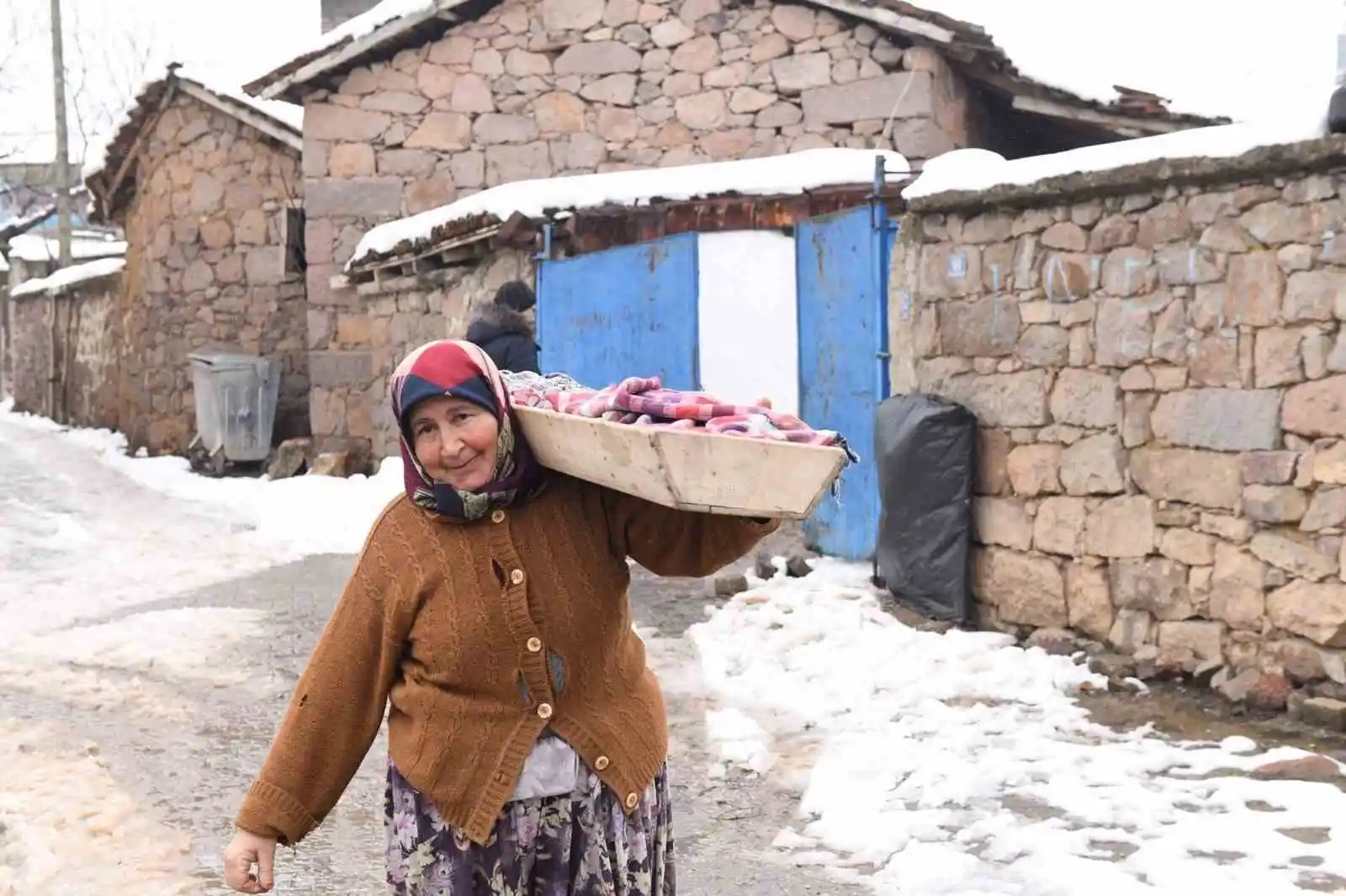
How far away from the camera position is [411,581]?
206cm

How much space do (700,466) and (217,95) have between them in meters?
12.4

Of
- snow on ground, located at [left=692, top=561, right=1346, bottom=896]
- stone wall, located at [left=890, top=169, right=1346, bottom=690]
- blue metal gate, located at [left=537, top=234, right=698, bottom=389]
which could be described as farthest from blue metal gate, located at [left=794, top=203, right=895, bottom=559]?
snow on ground, located at [left=692, top=561, right=1346, bottom=896]

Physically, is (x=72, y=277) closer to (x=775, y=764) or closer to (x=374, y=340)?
(x=374, y=340)

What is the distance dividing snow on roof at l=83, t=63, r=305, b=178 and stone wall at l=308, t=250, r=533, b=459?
1873 mm

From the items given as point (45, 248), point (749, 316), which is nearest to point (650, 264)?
point (749, 316)

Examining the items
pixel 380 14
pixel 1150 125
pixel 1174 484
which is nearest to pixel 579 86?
pixel 380 14

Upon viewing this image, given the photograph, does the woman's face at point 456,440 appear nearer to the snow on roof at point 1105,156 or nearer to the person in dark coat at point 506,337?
the snow on roof at point 1105,156

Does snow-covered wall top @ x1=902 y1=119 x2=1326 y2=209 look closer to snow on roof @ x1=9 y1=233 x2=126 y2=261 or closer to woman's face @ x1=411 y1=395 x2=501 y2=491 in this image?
woman's face @ x1=411 y1=395 x2=501 y2=491

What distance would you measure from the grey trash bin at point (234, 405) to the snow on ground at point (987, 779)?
27.9 feet

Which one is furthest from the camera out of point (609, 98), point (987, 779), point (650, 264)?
point (609, 98)

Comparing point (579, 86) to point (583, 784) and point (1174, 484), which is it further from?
point (583, 784)

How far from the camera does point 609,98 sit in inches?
418

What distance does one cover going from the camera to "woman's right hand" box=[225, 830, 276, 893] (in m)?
2.04

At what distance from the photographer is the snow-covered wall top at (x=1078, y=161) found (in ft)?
14.7
